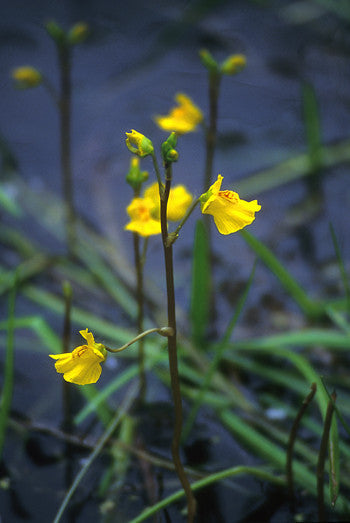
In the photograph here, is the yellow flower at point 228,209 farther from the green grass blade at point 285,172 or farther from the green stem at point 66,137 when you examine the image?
the green grass blade at point 285,172

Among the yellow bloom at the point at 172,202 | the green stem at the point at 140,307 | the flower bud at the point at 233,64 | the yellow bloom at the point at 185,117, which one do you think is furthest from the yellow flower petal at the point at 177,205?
the flower bud at the point at 233,64

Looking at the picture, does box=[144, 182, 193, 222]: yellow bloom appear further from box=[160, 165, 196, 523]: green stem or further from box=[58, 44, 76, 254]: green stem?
box=[58, 44, 76, 254]: green stem

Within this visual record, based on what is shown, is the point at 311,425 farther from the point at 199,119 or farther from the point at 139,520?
the point at 199,119

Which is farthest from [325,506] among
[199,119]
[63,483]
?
[199,119]

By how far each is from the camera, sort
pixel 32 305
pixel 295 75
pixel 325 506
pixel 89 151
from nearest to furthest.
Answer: pixel 325 506 → pixel 32 305 → pixel 89 151 → pixel 295 75

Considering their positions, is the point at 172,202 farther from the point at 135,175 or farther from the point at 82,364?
the point at 82,364

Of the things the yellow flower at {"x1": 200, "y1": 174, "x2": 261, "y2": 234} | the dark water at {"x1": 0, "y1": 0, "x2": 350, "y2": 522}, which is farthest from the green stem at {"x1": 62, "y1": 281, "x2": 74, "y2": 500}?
the yellow flower at {"x1": 200, "y1": 174, "x2": 261, "y2": 234}
